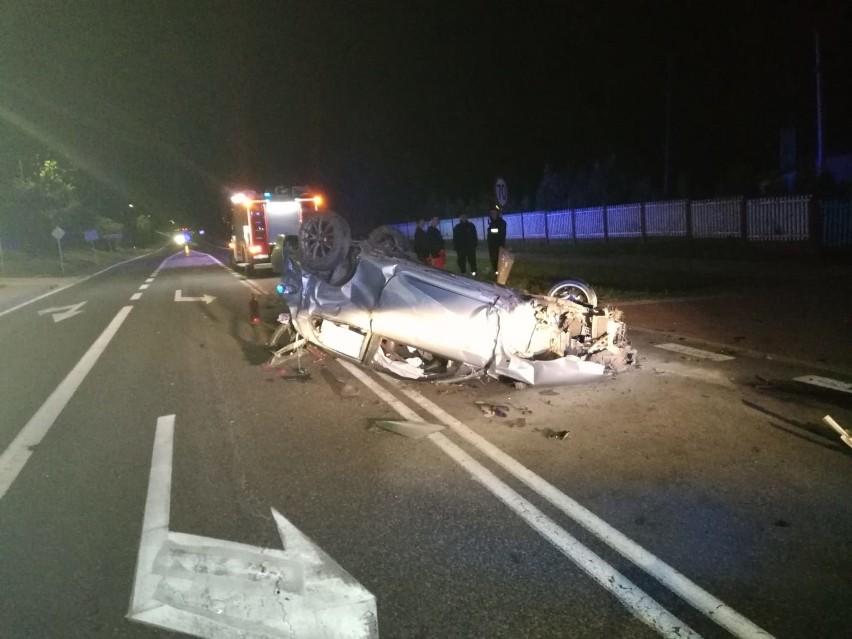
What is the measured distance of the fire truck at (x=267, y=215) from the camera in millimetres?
23812

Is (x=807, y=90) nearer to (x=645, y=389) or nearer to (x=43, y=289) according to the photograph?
(x=645, y=389)

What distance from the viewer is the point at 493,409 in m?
6.54

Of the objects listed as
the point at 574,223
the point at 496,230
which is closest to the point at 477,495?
the point at 496,230

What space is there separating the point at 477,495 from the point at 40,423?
478 centimetres

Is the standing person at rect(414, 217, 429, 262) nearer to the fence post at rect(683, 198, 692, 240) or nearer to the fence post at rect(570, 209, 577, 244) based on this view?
the fence post at rect(683, 198, 692, 240)

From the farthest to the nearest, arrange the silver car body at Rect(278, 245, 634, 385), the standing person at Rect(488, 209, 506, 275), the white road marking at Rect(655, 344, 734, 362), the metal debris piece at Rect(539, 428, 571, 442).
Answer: the standing person at Rect(488, 209, 506, 275) < the white road marking at Rect(655, 344, 734, 362) < the silver car body at Rect(278, 245, 634, 385) < the metal debris piece at Rect(539, 428, 571, 442)

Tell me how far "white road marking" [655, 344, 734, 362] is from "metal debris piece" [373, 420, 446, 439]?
4.07 m

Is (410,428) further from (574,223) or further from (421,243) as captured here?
(574,223)

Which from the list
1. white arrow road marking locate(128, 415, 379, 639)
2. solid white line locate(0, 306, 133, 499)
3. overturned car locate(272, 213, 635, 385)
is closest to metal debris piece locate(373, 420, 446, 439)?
overturned car locate(272, 213, 635, 385)

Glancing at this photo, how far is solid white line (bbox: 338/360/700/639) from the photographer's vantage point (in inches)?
123

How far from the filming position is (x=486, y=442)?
5648 millimetres

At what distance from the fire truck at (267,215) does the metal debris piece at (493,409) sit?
18.0 metres

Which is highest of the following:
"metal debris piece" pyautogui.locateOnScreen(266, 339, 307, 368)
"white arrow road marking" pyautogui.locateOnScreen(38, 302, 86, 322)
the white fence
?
the white fence

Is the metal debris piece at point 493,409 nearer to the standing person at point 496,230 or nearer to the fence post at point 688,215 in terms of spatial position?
the standing person at point 496,230
